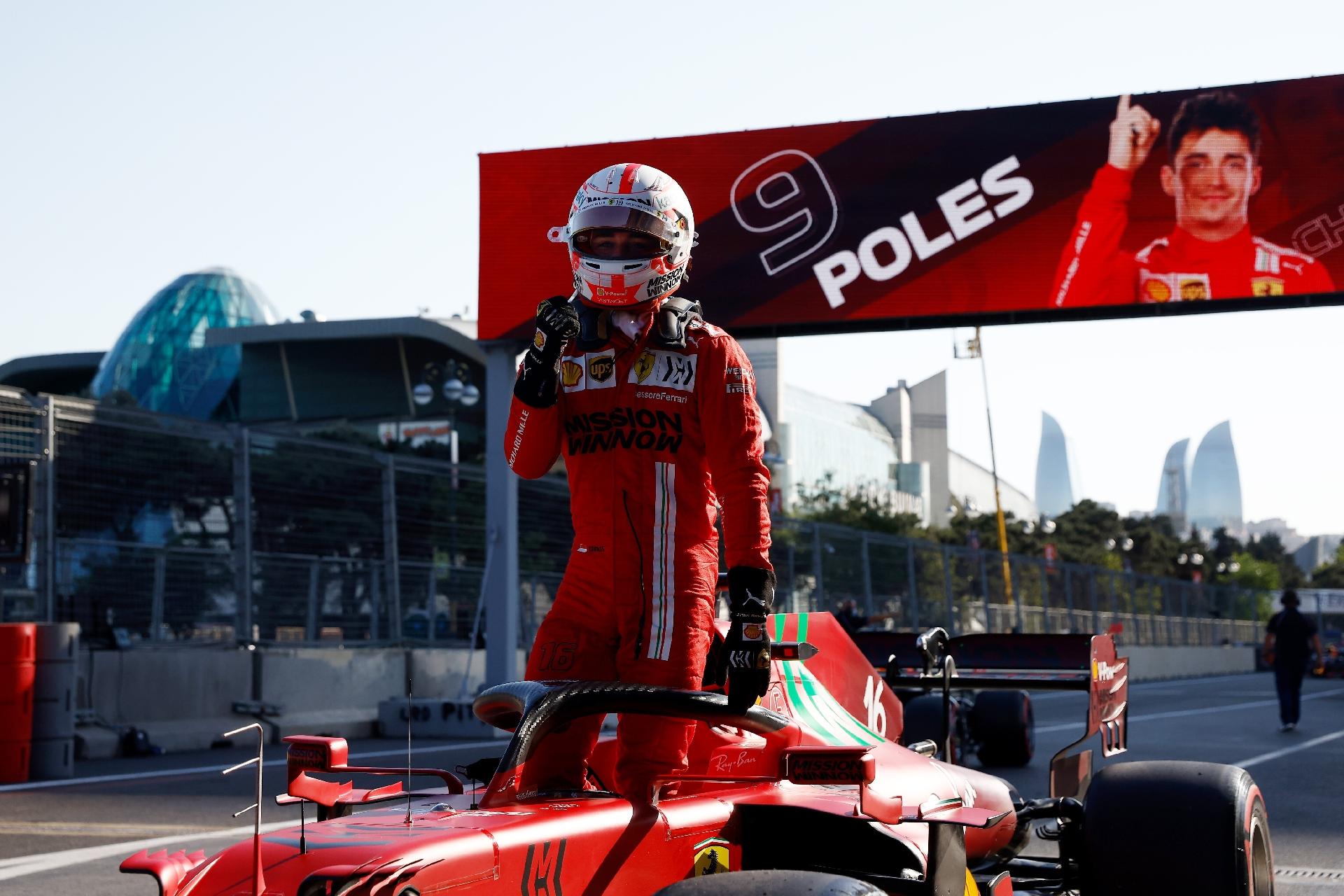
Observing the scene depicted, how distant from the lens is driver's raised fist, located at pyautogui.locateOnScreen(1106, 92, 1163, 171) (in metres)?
16.2

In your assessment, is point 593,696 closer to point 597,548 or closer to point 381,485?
point 597,548

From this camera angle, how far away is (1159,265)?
16.1m

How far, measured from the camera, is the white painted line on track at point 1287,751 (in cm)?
1311

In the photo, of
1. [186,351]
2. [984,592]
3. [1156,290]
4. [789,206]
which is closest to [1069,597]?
[984,592]

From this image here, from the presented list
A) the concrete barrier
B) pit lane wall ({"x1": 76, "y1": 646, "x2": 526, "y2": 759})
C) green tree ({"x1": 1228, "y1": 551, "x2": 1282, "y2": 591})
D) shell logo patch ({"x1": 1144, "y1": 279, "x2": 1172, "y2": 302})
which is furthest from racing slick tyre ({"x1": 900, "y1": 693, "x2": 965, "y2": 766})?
green tree ({"x1": 1228, "y1": 551, "x2": 1282, "y2": 591})

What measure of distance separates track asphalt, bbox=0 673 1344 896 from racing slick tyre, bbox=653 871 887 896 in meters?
3.32

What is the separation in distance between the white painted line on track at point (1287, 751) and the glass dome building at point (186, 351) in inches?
2066

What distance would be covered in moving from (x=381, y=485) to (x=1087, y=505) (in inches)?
3228

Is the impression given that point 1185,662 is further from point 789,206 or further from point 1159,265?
point 789,206

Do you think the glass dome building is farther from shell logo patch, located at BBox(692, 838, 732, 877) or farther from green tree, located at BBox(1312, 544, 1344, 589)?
green tree, located at BBox(1312, 544, 1344, 589)

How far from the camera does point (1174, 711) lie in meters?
21.1

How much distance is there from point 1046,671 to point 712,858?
2.85 meters

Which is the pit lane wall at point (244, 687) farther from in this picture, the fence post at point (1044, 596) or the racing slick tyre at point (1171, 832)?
the fence post at point (1044, 596)

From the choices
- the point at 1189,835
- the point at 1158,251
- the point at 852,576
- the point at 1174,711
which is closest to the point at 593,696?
the point at 1189,835
